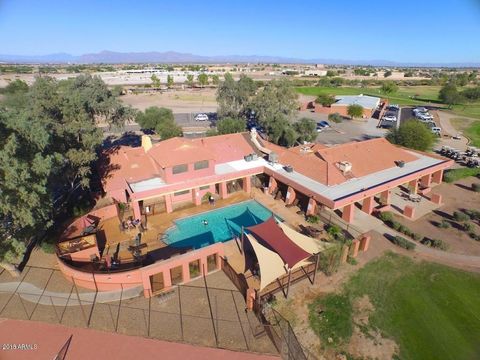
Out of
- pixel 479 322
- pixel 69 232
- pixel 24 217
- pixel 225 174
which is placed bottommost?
pixel 479 322

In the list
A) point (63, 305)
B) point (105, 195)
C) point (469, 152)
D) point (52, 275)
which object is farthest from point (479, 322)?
point (469, 152)

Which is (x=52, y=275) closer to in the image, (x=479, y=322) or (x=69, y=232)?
(x=69, y=232)

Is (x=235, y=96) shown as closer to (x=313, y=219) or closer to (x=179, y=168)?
(x=179, y=168)

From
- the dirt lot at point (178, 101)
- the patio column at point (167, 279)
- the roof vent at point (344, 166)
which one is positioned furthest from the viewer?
the dirt lot at point (178, 101)

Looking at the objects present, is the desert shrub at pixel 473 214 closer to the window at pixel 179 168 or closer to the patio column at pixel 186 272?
the patio column at pixel 186 272

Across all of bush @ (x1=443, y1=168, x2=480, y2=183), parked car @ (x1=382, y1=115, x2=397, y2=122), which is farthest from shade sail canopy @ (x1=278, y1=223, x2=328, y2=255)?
parked car @ (x1=382, y1=115, x2=397, y2=122)

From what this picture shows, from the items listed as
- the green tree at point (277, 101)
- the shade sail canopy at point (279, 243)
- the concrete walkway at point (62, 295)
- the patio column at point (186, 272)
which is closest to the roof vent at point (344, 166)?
the shade sail canopy at point (279, 243)
